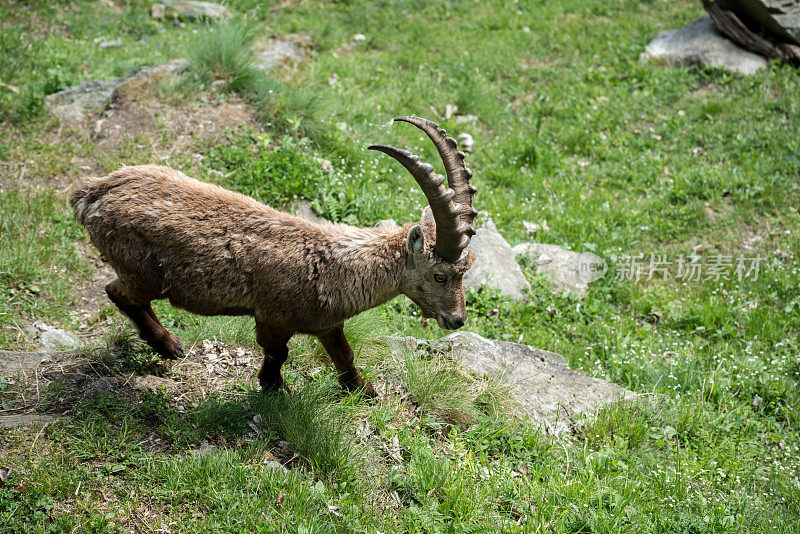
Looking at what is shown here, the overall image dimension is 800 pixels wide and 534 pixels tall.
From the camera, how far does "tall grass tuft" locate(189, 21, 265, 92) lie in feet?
31.7

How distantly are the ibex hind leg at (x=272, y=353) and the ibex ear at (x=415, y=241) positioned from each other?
47.0 inches

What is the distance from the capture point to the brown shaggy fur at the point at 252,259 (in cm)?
494

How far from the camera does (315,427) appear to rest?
503 cm

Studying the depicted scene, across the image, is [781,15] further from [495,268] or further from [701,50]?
[495,268]

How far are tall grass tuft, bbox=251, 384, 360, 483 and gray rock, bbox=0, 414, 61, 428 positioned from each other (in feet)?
Answer: 4.95

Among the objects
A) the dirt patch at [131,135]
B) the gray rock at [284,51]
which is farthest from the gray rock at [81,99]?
the gray rock at [284,51]

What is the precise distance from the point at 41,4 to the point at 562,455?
40.3ft

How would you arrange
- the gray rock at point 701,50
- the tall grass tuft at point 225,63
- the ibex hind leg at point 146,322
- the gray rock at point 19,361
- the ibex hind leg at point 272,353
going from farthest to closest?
the gray rock at point 701,50 → the tall grass tuft at point 225,63 → the ibex hind leg at point 146,322 → the gray rock at point 19,361 → the ibex hind leg at point 272,353

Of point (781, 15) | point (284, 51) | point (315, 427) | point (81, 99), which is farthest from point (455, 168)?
point (781, 15)

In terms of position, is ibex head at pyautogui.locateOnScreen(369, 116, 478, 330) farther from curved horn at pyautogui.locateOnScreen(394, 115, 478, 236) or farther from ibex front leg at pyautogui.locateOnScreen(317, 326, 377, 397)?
ibex front leg at pyautogui.locateOnScreen(317, 326, 377, 397)

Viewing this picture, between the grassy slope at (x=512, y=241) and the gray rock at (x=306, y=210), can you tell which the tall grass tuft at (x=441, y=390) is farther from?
the gray rock at (x=306, y=210)

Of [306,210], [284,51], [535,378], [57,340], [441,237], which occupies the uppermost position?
[441,237]

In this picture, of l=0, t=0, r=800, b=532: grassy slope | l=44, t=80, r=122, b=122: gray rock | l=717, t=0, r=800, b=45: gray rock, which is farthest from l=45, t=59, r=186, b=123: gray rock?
l=717, t=0, r=800, b=45: gray rock

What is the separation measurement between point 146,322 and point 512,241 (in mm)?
5072
